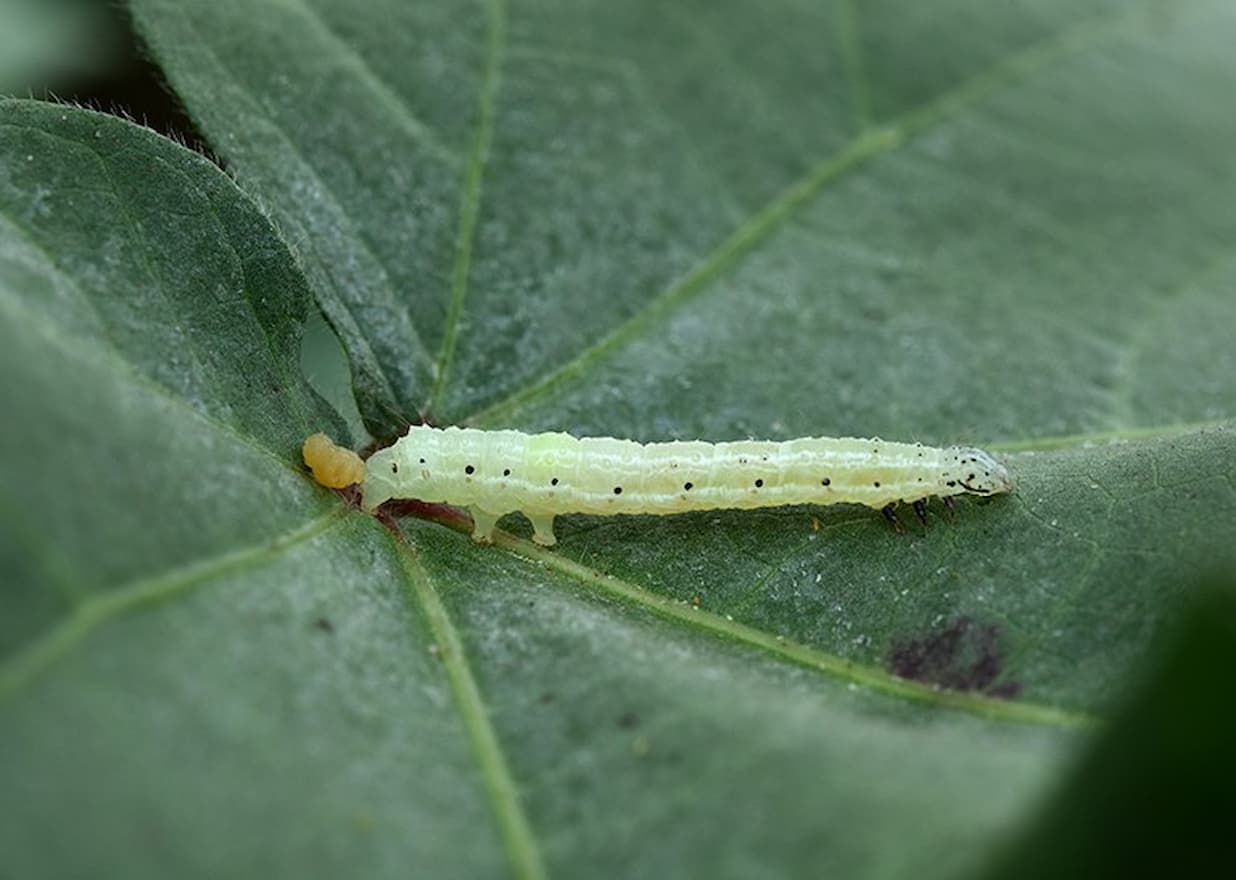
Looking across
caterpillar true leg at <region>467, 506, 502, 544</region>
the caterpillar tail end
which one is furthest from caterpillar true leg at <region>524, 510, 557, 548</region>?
the caterpillar tail end

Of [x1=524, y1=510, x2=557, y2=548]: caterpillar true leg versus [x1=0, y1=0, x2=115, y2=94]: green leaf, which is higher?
[x1=0, y1=0, x2=115, y2=94]: green leaf

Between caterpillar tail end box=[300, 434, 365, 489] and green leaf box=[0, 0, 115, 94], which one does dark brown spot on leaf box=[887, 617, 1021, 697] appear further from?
green leaf box=[0, 0, 115, 94]

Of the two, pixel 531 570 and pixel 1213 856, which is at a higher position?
pixel 531 570

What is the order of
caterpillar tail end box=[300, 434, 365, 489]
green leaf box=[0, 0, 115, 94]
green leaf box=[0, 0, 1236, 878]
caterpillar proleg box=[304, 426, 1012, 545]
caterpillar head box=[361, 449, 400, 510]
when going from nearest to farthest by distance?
green leaf box=[0, 0, 1236, 878] → caterpillar tail end box=[300, 434, 365, 489] → caterpillar head box=[361, 449, 400, 510] → caterpillar proleg box=[304, 426, 1012, 545] → green leaf box=[0, 0, 115, 94]

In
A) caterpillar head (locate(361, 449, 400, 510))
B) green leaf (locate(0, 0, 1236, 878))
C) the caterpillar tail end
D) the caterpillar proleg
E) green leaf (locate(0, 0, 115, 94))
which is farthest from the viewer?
green leaf (locate(0, 0, 115, 94))

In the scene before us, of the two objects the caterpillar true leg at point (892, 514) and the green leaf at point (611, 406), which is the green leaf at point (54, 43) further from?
the caterpillar true leg at point (892, 514)

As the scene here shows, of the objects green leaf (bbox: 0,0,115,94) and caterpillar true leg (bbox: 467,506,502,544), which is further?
green leaf (bbox: 0,0,115,94)

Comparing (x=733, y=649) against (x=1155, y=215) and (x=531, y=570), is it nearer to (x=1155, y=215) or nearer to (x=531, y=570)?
(x=531, y=570)

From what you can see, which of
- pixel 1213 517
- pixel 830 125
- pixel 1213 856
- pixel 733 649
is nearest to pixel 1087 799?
pixel 1213 856
